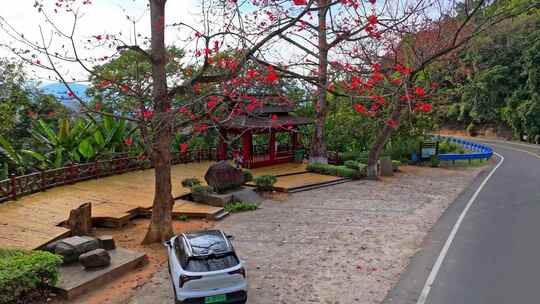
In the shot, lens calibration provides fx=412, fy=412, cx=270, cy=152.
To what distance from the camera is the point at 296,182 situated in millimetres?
20047

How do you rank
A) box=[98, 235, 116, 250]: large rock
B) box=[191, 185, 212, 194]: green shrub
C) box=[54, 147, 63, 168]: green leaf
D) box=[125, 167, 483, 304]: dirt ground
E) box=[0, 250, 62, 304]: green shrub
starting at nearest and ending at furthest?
box=[0, 250, 62, 304]: green shrub < box=[125, 167, 483, 304]: dirt ground < box=[98, 235, 116, 250]: large rock < box=[191, 185, 212, 194]: green shrub < box=[54, 147, 63, 168]: green leaf

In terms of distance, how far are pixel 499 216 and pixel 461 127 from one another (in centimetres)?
4598

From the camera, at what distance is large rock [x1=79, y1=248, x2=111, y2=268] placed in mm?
9109

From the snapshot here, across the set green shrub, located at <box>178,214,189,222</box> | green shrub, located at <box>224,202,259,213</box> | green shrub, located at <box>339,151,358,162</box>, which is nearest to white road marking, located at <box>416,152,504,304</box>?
green shrub, located at <box>224,202,259,213</box>

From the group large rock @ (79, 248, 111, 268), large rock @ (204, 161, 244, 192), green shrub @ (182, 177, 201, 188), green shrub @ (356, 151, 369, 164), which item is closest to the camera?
large rock @ (79, 248, 111, 268)

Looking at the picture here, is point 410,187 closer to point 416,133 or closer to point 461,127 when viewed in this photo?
point 416,133

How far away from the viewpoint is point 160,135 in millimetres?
11164

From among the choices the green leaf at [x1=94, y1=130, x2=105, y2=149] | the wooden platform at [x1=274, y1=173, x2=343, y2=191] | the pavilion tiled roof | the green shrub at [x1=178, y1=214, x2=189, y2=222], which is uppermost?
the pavilion tiled roof

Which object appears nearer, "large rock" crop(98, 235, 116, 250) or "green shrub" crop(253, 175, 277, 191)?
"large rock" crop(98, 235, 116, 250)

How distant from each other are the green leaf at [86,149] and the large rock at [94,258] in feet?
33.5

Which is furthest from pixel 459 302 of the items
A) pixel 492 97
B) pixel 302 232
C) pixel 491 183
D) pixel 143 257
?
pixel 492 97

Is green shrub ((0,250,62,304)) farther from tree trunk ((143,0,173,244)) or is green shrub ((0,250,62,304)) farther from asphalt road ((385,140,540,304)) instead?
asphalt road ((385,140,540,304))

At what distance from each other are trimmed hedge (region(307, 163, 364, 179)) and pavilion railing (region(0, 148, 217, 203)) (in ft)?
24.7

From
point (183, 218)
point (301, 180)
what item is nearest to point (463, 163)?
point (301, 180)
